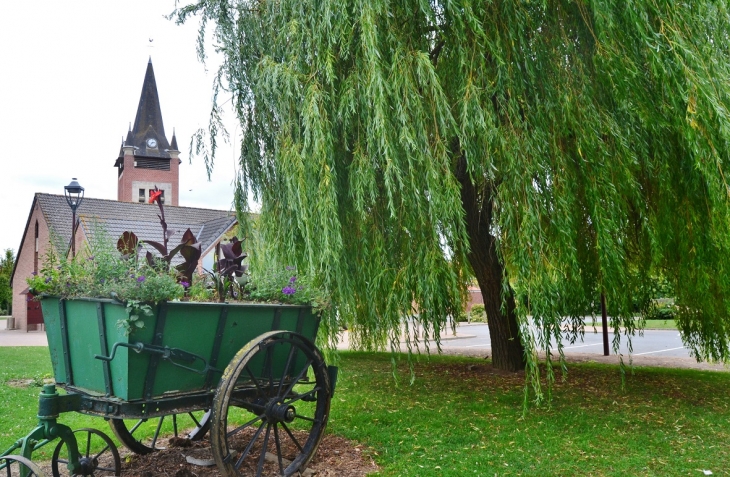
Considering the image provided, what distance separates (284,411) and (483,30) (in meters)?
3.60

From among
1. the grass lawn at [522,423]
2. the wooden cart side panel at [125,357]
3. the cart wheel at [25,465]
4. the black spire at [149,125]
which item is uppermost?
the black spire at [149,125]

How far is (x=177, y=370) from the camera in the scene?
3.48 metres

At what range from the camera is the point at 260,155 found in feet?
21.7

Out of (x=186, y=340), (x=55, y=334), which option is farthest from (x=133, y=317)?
(x=55, y=334)

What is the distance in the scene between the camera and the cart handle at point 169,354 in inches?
123

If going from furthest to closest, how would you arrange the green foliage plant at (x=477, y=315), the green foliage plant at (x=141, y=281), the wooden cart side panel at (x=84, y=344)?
the green foliage plant at (x=477, y=315)
the wooden cart side panel at (x=84, y=344)
the green foliage plant at (x=141, y=281)

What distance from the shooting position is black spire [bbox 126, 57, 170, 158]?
47.9 m

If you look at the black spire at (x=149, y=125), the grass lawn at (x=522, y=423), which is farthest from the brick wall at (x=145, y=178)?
the grass lawn at (x=522, y=423)

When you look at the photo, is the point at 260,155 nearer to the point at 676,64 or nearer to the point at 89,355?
the point at 89,355

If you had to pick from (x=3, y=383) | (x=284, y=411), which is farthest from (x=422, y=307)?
(x=3, y=383)

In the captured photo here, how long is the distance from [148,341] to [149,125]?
163ft

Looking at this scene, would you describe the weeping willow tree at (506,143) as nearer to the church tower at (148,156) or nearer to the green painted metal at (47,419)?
the green painted metal at (47,419)

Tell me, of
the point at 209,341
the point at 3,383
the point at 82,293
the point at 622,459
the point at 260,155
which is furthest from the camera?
the point at 3,383

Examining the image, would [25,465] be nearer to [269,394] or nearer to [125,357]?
[125,357]
